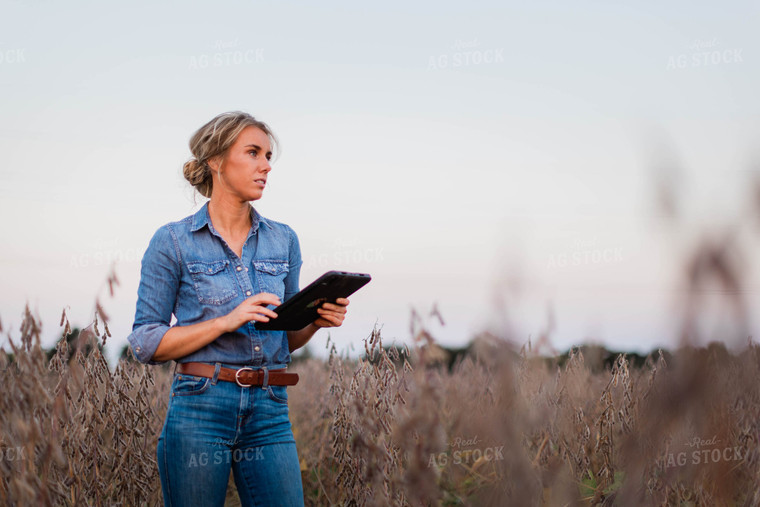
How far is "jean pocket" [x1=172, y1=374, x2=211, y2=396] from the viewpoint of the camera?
2.57 meters

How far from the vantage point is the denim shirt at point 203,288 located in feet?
8.67

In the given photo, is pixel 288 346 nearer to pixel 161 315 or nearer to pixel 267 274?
pixel 267 274

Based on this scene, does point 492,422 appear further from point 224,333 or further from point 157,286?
point 157,286

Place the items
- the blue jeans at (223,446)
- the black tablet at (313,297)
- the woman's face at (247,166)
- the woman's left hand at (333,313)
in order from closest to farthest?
the black tablet at (313,297) → the blue jeans at (223,446) → the woman's left hand at (333,313) → the woman's face at (247,166)

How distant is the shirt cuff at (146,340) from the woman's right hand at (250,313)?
0.27 metres

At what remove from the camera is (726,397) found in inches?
31.0

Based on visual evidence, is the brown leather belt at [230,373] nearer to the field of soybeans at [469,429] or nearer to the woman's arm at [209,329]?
the woman's arm at [209,329]

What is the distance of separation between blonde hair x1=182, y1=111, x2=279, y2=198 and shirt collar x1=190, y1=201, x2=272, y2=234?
168 mm

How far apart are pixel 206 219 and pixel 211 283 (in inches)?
11.6

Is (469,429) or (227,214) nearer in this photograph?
(469,429)

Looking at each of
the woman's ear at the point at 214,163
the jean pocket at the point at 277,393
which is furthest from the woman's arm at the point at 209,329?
the woman's ear at the point at 214,163

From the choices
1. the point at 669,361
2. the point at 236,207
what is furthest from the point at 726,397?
the point at 236,207

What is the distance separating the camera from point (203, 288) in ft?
8.96

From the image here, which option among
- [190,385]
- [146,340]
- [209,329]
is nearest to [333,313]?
[209,329]
